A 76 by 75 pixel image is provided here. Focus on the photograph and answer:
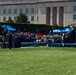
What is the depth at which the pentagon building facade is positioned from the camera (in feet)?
408

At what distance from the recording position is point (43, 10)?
12875 cm

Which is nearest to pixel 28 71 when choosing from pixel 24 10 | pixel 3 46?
pixel 3 46

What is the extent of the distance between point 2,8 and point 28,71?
124927 millimetres

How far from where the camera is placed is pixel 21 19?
371 feet

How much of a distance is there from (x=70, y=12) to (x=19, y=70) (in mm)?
112040

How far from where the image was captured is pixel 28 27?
285 ft

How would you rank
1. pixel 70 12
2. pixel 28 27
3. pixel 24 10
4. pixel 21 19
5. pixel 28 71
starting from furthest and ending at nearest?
pixel 24 10 → pixel 70 12 → pixel 21 19 → pixel 28 27 → pixel 28 71

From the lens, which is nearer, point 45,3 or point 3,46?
point 3,46

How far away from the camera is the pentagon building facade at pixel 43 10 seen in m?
124

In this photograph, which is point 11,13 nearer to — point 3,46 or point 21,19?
point 21,19

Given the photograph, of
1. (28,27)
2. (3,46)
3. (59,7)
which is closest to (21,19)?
(59,7)

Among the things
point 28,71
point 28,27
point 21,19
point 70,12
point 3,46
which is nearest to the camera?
point 28,71

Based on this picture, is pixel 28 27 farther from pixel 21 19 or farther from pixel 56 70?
pixel 56 70

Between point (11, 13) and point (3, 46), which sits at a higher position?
point (11, 13)
